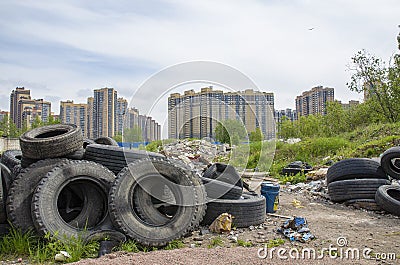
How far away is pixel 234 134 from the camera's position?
5301mm

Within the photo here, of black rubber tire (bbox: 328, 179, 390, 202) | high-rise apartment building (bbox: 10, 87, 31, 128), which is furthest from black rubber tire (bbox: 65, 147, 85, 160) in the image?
high-rise apartment building (bbox: 10, 87, 31, 128)

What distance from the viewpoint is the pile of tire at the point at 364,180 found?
629 cm

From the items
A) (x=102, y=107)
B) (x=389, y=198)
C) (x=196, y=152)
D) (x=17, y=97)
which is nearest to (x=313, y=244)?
(x=389, y=198)

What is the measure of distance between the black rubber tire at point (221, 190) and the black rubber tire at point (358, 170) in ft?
8.88

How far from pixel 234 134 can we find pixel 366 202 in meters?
2.91

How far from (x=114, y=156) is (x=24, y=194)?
1170mm

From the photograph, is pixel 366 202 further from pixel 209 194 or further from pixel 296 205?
pixel 209 194

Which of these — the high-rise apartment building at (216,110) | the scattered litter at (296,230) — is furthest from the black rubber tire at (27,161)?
the scattered litter at (296,230)

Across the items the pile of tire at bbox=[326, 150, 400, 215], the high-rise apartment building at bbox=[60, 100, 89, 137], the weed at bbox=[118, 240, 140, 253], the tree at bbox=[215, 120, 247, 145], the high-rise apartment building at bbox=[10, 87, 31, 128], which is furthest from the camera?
the high-rise apartment building at bbox=[10, 87, 31, 128]

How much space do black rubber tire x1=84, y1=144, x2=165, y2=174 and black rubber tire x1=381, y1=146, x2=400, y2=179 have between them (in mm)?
4538

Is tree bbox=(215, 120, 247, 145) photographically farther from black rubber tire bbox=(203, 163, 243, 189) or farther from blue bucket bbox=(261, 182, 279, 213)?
blue bucket bbox=(261, 182, 279, 213)

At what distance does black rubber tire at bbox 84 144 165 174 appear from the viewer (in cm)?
466

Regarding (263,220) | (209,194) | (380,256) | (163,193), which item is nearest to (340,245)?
(380,256)

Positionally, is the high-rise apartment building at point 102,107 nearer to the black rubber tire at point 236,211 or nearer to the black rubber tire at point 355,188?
the black rubber tire at point 355,188
